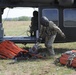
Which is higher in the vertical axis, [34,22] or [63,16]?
[63,16]

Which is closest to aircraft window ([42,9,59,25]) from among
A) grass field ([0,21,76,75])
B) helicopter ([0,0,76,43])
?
helicopter ([0,0,76,43])

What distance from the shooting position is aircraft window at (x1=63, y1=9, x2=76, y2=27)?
11844 millimetres

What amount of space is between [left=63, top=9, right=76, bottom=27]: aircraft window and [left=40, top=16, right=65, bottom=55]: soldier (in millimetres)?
1129

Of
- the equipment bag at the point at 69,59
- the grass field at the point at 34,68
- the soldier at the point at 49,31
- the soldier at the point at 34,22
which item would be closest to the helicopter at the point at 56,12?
the soldier at the point at 49,31

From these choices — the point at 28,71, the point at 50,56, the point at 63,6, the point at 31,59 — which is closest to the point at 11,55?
the point at 31,59

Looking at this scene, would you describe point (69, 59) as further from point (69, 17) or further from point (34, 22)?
point (34, 22)

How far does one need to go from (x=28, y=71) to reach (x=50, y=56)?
2.51 metres

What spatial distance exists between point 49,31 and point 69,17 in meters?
1.46

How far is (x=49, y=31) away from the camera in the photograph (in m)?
10.8

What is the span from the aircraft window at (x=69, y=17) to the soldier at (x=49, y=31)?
1.13 m

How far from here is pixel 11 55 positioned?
416 inches

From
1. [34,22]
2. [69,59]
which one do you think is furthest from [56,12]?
[69,59]

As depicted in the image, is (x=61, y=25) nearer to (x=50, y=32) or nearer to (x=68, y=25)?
(x=68, y=25)

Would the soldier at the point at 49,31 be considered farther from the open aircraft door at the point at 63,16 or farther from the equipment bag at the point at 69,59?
the equipment bag at the point at 69,59
